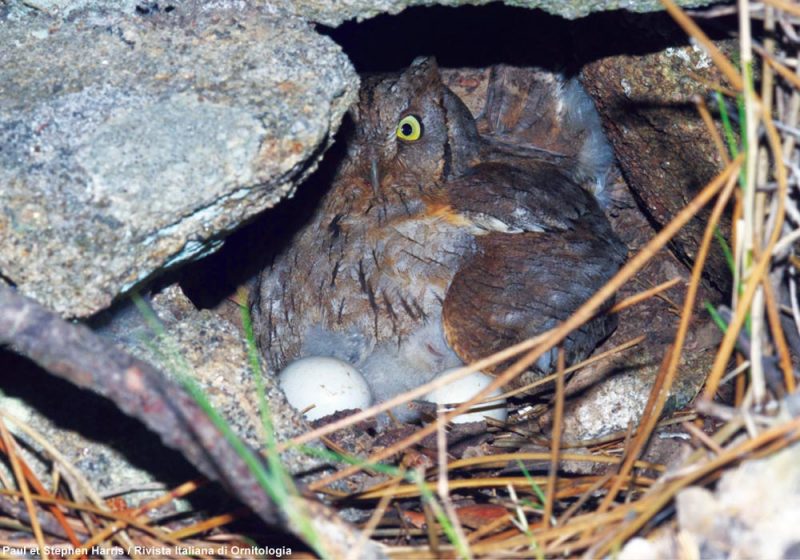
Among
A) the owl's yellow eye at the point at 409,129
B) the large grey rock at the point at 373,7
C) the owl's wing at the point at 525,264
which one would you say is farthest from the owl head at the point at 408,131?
the large grey rock at the point at 373,7

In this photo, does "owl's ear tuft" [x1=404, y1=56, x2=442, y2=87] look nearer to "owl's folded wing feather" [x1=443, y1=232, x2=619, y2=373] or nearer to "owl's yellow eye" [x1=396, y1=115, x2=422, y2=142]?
"owl's yellow eye" [x1=396, y1=115, x2=422, y2=142]

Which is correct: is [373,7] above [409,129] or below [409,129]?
below

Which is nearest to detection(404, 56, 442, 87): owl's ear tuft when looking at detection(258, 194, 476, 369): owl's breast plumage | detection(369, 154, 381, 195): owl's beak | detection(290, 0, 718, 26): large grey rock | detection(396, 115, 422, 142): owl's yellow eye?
detection(396, 115, 422, 142): owl's yellow eye

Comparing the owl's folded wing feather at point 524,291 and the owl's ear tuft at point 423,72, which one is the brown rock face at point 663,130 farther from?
the owl's ear tuft at point 423,72

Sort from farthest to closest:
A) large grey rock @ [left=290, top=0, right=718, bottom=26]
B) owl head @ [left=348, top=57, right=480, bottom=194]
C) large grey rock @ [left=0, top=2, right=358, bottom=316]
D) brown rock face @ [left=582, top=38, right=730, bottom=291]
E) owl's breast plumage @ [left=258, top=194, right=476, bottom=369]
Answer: owl head @ [left=348, top=57, right=480, bottom=194], owl's breast plumage @ [left=258, top=194, right=476, bottom=369], brown rock face @ [left=582, top=38, right=730, bottom=291], large grey rock @ [left=290, top=0, right=718, bottom=26], large grey rock @ [left=0, top=2, right=358, bottom=316]

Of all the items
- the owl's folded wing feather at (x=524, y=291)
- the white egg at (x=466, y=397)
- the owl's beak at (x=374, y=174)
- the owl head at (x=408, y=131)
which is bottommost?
the white egg at (x=466, y=397)

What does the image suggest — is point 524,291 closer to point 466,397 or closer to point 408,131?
point 466,397

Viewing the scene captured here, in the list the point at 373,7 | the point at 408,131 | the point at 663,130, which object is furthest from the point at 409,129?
the point at 373,7
